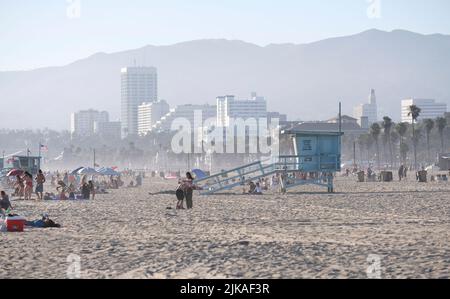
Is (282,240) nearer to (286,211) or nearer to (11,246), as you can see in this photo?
(11,246)

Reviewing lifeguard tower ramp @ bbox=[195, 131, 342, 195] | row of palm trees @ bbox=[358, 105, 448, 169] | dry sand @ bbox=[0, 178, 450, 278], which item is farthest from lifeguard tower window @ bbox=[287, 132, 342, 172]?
row of palm trees @ bbox=[358, 105, 448, 169]

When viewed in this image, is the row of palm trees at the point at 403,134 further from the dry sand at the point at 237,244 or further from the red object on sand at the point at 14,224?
the red object on sand at the point at 14,224

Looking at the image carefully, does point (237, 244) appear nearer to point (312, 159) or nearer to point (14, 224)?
point (14, 224)

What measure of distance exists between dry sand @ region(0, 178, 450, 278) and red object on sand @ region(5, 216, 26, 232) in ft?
1.75

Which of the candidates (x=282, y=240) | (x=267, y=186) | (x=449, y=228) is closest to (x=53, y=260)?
(x=282, y=240)

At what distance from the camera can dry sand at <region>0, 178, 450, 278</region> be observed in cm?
1285

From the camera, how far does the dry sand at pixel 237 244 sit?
12852 mm

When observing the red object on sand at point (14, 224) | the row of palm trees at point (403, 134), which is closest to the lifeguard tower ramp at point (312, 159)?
the red object on sand at point (14, 224)

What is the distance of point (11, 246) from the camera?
16.2 metres

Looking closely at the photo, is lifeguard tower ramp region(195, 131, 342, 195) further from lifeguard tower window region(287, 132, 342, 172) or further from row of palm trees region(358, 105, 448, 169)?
row of palm trees region(358, 105, 448, 169)
